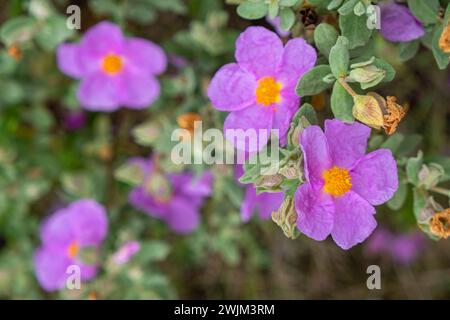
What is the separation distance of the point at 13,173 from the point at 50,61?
46 centimetres

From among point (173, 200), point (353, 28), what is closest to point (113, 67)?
point (173, 200)

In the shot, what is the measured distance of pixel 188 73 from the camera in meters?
1.92

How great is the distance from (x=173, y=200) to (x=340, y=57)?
3.61 ft

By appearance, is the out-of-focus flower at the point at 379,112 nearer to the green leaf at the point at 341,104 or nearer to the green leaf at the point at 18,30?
the green leaf at the point at 341,104

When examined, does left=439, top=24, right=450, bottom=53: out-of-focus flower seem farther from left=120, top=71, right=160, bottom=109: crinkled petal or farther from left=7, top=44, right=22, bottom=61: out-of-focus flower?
left=7, top=44, right=22, bottom=61: out-of-focus flower

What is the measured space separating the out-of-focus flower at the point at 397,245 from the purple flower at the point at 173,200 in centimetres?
84

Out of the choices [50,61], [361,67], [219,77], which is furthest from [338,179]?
[50,61]

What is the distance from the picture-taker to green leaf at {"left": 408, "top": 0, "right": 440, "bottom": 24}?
1.35 meters

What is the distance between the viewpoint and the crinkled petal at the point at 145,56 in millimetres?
1962

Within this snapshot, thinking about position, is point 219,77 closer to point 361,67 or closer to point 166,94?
point 361,67

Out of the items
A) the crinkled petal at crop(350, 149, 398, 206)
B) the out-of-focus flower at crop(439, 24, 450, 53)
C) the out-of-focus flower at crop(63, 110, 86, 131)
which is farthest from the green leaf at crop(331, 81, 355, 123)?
the out-of-focus flower at crop(63, 110, 86, 131)

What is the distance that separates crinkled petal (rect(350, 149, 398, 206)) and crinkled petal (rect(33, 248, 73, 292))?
1107 millimetres

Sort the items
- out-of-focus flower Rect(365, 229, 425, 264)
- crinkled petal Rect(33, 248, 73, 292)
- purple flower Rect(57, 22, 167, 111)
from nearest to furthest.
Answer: purple flower Rect(57, 22, 167, 111), crinkled petal Rect(33, 248, 73, 292), out-of-focus flower Rect(365, 229, 425, 264)

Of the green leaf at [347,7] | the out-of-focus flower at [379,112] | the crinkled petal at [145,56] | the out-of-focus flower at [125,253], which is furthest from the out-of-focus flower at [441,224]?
the crinkled petal at [145,56]
